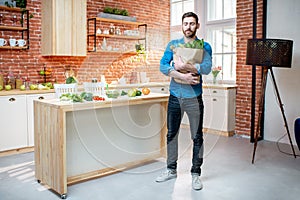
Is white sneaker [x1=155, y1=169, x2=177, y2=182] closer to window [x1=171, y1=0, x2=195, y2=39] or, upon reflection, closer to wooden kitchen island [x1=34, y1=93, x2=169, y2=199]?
wooden kitchen island [x1=34, y1=93, x2=169, y2=199]

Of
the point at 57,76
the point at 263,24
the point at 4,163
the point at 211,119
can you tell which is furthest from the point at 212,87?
the point at 4,163

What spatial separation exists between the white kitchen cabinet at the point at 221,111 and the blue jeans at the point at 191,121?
250cm

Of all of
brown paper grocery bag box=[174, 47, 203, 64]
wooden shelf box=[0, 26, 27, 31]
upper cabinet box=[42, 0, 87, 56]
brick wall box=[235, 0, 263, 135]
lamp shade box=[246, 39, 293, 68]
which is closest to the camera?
brown paper grocery bag box=[174, 47, 203, 64]

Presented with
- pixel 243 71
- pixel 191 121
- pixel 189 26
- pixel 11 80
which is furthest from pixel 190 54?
pixel 11 80

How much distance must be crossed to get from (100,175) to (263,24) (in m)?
3.53

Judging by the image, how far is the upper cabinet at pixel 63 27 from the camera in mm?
5305

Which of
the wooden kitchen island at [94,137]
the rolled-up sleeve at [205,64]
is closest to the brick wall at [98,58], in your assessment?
the wooden kitchen island at [94,137]

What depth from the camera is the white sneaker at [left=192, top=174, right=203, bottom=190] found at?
3328mm

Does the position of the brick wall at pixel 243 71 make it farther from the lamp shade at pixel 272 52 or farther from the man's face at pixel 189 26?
the man's face at pixel 189 26

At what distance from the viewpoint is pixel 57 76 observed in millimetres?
5809

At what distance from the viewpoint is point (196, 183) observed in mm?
3367

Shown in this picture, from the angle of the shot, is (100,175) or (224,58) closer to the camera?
(100,175)

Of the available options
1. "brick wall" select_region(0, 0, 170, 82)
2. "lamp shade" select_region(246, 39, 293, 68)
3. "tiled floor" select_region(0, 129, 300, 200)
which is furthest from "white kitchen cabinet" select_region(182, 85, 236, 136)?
"brick wall" select_region(0, 0, 170, 82)

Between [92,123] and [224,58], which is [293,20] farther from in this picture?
[92,123]
